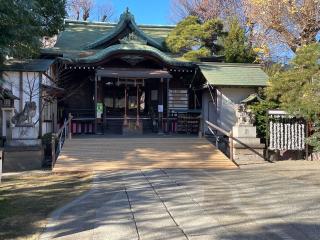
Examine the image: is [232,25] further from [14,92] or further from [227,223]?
[227,223]

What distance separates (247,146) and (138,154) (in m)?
4.10

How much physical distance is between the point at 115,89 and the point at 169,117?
11.8 feet

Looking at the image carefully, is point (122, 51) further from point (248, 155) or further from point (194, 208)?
point (194, 208)

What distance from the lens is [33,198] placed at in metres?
10.0

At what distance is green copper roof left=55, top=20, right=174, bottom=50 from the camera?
26.9m

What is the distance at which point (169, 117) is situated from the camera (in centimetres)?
2380

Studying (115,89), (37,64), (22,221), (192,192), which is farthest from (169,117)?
(22,221)

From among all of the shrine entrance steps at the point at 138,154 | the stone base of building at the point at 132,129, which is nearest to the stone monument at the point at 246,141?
the shrine entrance steps at the point at 138,154

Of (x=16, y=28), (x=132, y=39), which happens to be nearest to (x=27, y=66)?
(x=132, y=39)

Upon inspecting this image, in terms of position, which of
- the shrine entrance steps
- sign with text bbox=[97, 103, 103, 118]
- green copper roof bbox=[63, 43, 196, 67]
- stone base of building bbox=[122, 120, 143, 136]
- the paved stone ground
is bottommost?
the paved stone ground

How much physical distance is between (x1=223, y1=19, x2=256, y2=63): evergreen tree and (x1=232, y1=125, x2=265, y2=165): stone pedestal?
9.23 meters

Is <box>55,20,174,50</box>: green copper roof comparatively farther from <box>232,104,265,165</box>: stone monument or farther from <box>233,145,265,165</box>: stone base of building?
<box>233,145,265,165</box>: stone base of building

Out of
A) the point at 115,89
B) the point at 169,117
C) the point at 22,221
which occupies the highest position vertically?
the point at 115,89

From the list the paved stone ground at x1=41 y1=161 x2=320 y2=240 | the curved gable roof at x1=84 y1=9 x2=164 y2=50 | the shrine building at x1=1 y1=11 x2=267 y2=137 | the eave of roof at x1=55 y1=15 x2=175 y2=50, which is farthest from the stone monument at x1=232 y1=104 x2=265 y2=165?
the eave of roof at x1=55 y1=15 x2=175 y2=50
